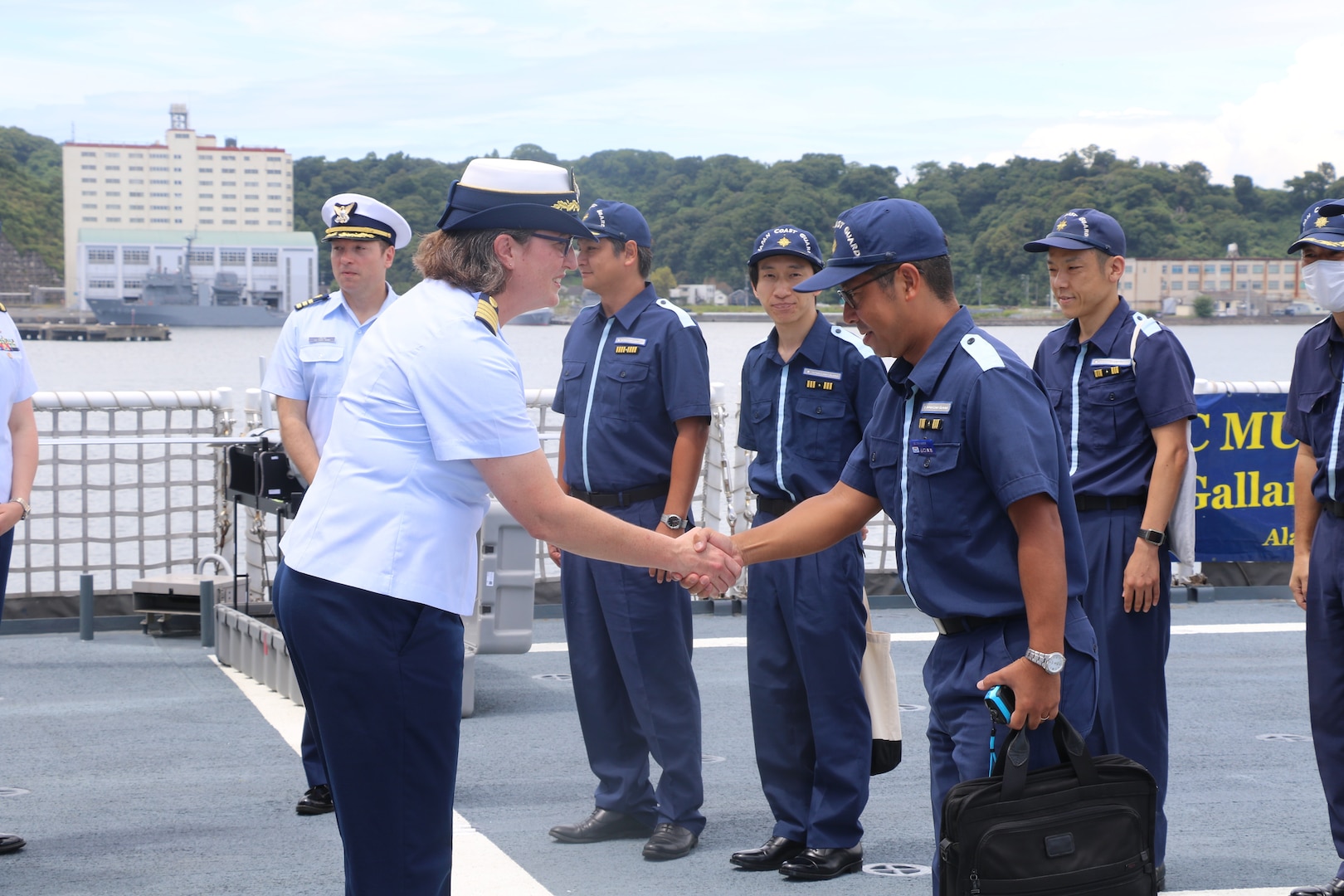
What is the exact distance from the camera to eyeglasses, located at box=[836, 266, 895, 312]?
99.3 inches

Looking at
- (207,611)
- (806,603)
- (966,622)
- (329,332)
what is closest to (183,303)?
(207,611)

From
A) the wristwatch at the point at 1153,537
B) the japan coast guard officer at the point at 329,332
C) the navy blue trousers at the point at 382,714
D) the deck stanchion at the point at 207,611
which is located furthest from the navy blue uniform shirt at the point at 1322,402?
the deck stanchion at the point at 207,611

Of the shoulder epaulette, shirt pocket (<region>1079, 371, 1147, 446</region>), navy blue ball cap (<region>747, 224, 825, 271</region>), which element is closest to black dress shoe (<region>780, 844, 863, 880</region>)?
shirt pocket (<region>1079, 371, 1147, 446</region>)

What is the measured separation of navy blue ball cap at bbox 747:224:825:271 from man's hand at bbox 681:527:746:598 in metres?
1.09

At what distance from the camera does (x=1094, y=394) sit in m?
3.76

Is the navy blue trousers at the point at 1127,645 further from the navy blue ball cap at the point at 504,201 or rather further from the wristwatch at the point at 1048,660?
the navy blue ball cap at the point at 504,201

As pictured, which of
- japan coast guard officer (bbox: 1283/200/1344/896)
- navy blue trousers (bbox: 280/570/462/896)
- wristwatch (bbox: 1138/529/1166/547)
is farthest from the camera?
wristwatch (bbox: 1138/529/1166/547)

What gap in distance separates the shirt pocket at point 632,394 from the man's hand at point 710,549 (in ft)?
3.05

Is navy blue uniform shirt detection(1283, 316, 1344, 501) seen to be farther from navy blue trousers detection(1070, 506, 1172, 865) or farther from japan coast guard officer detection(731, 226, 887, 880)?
japan coast guard officer detection(731, 226, 887, 880)

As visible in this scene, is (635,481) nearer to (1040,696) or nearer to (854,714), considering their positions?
(854,714)

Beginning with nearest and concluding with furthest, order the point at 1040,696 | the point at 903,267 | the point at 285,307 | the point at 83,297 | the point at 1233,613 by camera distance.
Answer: the point at 1040,696 < the point at 903,267 < the point at 1233,613 < the point at 285,307 < the point at 83,297

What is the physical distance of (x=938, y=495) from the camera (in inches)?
97.4

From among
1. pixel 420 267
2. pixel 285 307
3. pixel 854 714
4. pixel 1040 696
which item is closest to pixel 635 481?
pixel 854 714

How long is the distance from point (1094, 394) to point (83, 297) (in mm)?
59163
